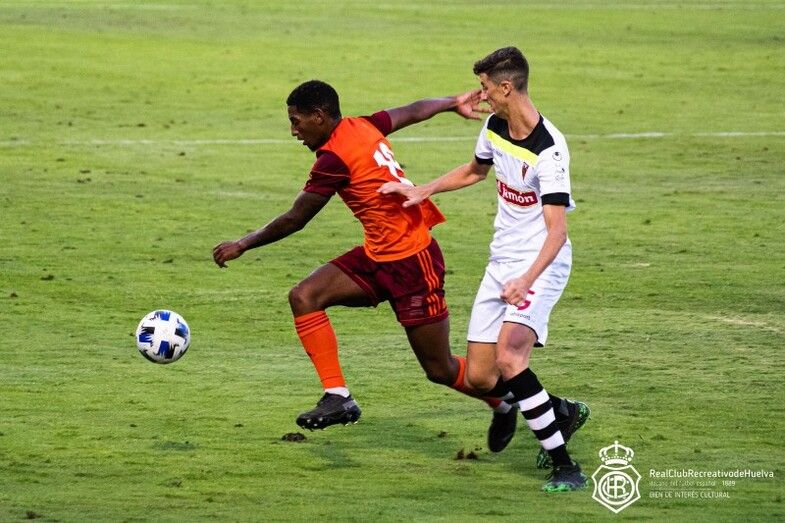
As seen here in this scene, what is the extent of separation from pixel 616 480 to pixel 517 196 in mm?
1704

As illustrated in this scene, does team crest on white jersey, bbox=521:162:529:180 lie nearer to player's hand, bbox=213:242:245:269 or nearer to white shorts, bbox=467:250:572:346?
white shorts, bbox=467:250:572:346

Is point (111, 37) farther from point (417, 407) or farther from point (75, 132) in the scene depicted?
point (417, 407)

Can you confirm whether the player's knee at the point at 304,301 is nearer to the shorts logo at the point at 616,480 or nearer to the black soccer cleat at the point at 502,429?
the black soccer cleat at the point at 502,429

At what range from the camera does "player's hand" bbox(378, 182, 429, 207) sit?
9500 millimetres

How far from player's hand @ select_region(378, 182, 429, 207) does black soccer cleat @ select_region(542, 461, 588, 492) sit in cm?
178

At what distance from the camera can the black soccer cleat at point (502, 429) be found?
32.0 ft

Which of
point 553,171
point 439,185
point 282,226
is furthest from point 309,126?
point 553,171

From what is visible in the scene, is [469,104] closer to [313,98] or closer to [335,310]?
[313,98]

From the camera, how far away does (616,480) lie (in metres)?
9.02

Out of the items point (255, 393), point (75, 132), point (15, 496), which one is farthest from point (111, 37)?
point (15, 496)

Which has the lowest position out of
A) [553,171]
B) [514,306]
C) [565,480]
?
[565,480]

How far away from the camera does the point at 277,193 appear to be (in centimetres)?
2023

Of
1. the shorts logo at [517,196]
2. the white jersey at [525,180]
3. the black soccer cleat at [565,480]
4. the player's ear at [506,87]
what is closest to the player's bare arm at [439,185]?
the white jersey at [525,180]

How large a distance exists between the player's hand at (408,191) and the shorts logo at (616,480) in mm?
1904
